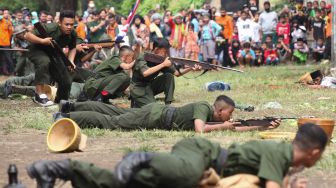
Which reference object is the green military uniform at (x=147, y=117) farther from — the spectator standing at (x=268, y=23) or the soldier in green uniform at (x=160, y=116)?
the spectator standing at (x=268, y=23)

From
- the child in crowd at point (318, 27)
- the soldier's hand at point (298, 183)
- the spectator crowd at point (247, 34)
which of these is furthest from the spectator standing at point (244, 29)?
the soldier's hand at point (298, 183)

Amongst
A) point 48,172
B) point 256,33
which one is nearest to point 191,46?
point 256,33

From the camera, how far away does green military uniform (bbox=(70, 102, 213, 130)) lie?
1030 centimetres

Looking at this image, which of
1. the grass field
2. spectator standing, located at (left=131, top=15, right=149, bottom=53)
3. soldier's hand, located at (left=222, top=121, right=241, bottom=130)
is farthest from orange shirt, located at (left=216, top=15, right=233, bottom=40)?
soldier's hand, located at (left=222, top=121, right=241, bottom=130)

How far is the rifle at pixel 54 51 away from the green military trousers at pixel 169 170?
7768mm

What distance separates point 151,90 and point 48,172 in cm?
741

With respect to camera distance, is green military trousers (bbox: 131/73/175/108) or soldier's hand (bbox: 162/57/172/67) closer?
soldier's hand (bbox: 162/57/172/67)

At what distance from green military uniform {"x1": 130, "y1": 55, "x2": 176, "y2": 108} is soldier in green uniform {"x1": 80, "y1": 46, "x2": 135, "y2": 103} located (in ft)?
0.67

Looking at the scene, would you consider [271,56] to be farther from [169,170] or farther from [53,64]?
[169,170]

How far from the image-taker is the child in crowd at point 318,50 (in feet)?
88.4

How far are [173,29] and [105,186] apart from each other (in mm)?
20280

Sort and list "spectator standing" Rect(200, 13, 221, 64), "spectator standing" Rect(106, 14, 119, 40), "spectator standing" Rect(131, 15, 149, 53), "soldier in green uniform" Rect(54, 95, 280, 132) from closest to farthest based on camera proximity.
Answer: "soldier in green uniform" Rect(54, 95, 280, 132) < "spectator standing" Rect(131, 15, 149, 53) < "spectator standing" Rect(106, 14, 119, 40) < "spectator standing" Rect(200, 13, 221, 64)

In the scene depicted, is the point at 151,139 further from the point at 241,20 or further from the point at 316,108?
the point at 241,20

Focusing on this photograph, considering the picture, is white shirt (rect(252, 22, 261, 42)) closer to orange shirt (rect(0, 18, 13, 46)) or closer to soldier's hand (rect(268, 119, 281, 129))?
orange shirt (rect(0, 18, 13, 46))
